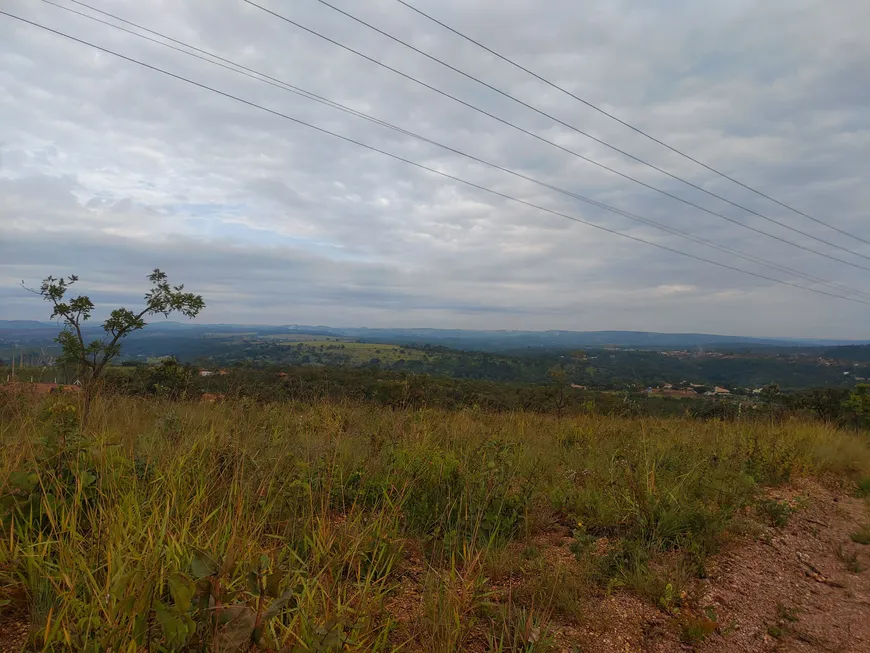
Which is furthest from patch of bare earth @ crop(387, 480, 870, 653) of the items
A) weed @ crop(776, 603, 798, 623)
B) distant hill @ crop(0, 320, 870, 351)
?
distant hill @ crop(0, 320, 870, 351)

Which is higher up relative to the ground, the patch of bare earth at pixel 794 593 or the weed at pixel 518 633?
the weed at pixel 518 633

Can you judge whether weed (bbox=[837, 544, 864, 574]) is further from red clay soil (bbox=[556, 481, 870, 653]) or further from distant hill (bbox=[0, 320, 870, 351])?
distant hill (bbox=[0, 320, 870, 351])

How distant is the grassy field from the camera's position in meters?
1.73

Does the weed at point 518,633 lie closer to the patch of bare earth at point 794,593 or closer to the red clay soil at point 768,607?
the red clay soil at point 768,607

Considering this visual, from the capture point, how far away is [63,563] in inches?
81.8

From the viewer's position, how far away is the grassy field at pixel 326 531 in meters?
1.73

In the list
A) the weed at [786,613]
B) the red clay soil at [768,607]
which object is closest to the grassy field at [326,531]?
the red clay soil at [768,607]

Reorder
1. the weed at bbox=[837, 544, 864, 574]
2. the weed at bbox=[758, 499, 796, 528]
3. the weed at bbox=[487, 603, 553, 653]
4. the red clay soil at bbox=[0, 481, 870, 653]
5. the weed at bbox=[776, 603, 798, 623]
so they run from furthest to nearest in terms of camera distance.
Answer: the weed at bbox=[758, 499, 796, 528] → the weed at bbox=[837, 544, 864, 574] → the weed at bbox=[776, 603, 798, 623] → the red clay soil at bbox=[0, 481, 870, 653] → the weed at bbox=[487, 603, 553, 653]

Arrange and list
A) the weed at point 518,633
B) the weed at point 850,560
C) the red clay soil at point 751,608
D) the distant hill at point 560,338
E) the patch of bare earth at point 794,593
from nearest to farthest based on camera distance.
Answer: the weed at point 518,633
the red clay soil at point 751,608
the patch of bare earth at point 794,593
the weed at point 850,560
the distant hill at point 560,338

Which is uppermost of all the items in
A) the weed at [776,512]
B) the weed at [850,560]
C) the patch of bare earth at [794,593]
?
the weed at [776,512]

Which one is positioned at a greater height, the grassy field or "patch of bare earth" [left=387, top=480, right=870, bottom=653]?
the grassy field

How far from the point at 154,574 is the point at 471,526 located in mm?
2055

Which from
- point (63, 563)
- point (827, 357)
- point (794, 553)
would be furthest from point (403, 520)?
point (827, 357)

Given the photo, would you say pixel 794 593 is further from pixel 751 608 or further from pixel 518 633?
pixel 518 633
